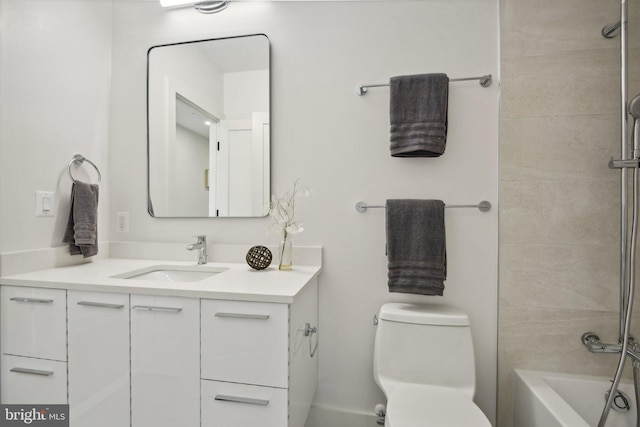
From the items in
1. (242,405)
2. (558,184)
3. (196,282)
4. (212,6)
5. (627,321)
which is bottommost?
(242,405)

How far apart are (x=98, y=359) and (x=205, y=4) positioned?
1759mm

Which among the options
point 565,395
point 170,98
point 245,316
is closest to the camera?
point 245,316

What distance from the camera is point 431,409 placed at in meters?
1.03

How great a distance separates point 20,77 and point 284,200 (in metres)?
1.27

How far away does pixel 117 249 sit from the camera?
5.58ft

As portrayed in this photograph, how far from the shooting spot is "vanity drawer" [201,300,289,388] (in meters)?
0.98

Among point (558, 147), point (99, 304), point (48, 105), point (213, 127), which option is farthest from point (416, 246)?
point (48, 105)

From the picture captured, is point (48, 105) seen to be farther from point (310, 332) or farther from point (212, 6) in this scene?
point (310, 332)

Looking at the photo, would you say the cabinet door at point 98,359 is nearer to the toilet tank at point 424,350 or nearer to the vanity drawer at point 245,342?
the vanity drawer at point 245,342

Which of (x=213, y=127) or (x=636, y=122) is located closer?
(x=636, y=122)

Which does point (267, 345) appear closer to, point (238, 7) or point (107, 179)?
point (107, 179)

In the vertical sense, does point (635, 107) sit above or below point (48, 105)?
below

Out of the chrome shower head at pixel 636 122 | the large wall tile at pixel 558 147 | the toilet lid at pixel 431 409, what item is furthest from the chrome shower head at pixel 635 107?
the toilet lid at pixel 431 409

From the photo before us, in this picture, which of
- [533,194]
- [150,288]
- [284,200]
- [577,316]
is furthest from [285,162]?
[577,316]
